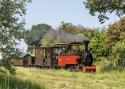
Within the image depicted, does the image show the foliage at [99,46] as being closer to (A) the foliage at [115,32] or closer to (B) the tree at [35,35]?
(A) the foliage at [115,32]

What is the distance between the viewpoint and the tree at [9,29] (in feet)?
43.8

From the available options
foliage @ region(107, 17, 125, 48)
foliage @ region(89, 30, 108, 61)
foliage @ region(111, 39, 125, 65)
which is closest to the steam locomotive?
foliage @ region(111, 39, 125, 65)

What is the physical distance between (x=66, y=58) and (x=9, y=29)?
802 inches

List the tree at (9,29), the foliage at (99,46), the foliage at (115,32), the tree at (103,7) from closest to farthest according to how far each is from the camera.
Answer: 1. the tree at (9,29)
2. the tree at (103,7)
3. the foliage at (115,32)
4. the foliage at (99,46)

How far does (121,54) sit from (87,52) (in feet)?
19.8

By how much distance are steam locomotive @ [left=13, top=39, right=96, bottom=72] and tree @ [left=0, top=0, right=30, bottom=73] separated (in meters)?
16.9

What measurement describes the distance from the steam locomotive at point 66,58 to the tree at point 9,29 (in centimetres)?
1693

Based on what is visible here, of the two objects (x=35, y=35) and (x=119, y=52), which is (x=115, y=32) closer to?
(x=119, y=52)

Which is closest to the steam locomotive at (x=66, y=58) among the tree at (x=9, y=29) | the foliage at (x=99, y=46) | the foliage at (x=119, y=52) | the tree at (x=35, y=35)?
the tree at (x=35, y=35)

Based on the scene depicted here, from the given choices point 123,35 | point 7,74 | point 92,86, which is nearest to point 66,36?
point 123,35

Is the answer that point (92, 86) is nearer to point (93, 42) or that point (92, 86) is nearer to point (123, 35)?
point (123, 35)

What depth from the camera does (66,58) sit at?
111ft

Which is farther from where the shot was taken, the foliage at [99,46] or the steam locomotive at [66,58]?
the foliage at [99,46]

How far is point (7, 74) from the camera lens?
14.0 metres
